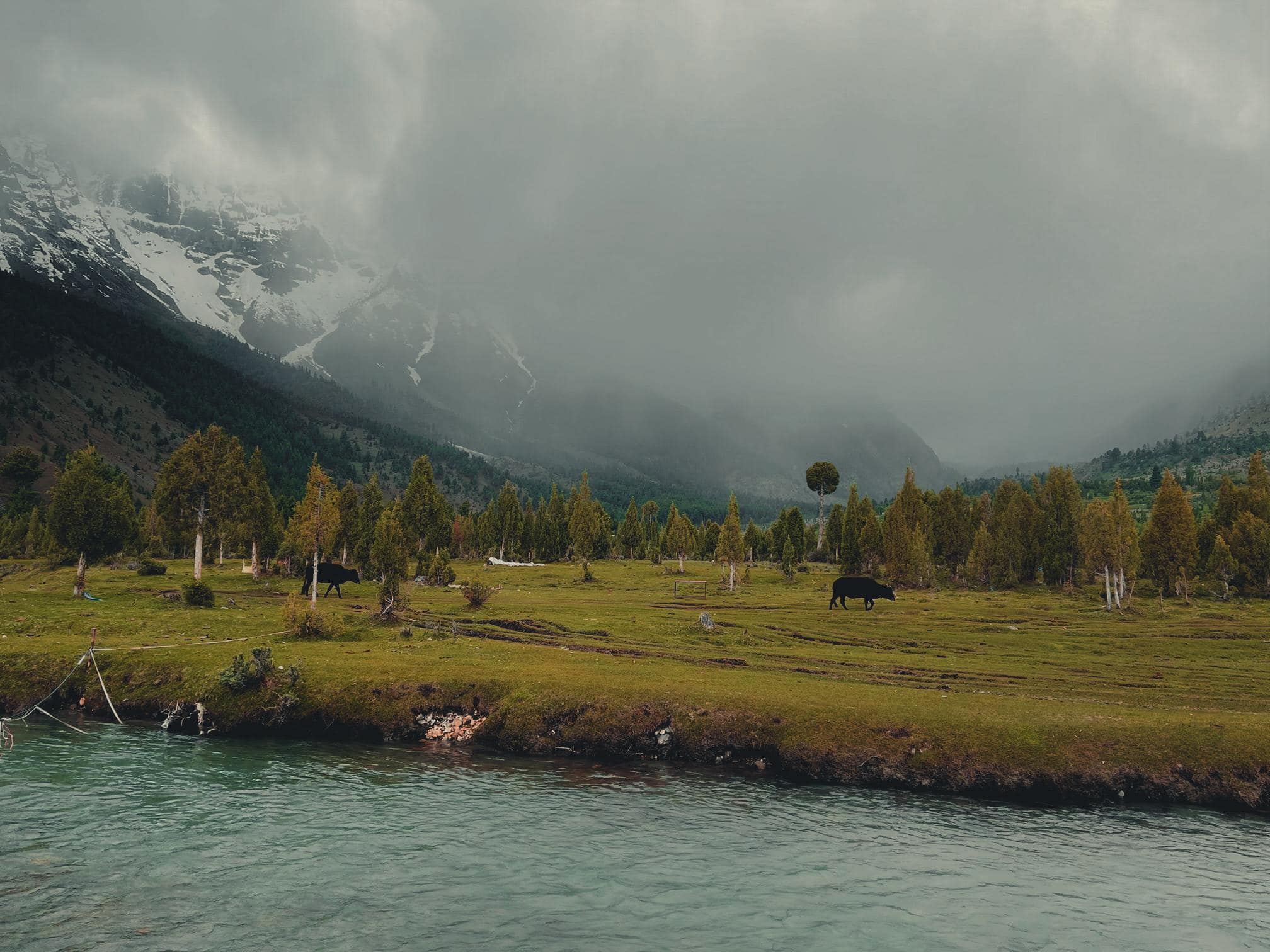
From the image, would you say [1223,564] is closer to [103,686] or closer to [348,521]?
[348,521]

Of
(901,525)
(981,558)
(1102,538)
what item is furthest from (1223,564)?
(901,525)

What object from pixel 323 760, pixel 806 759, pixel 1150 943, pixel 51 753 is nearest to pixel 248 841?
pixel 323 760

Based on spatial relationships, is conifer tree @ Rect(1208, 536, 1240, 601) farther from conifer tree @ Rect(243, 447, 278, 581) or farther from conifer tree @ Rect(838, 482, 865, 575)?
conifer tree @ Rect(243, 447, 278, 581)

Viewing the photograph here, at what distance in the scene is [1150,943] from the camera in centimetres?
1694

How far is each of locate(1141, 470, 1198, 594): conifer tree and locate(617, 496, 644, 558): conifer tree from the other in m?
114

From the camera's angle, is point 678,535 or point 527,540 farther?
point 527,540

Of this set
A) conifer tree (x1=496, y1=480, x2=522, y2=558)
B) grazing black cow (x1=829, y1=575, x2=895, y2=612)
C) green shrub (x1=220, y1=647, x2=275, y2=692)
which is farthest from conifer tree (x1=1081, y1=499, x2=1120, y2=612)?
conifer tree (x1=496, y1=480, x2=522, y2=558)

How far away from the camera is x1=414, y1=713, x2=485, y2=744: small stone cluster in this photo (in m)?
34.6

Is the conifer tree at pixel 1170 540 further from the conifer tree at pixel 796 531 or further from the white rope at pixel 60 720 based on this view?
the white rope at pixel 60 720

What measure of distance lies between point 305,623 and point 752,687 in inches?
1295

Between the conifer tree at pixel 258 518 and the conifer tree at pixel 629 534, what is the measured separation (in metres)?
96.8

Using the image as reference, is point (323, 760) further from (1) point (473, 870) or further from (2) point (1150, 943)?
(2) point (1150, 943)

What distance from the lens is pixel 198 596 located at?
60625 mm

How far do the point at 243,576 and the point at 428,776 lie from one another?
7407cm
